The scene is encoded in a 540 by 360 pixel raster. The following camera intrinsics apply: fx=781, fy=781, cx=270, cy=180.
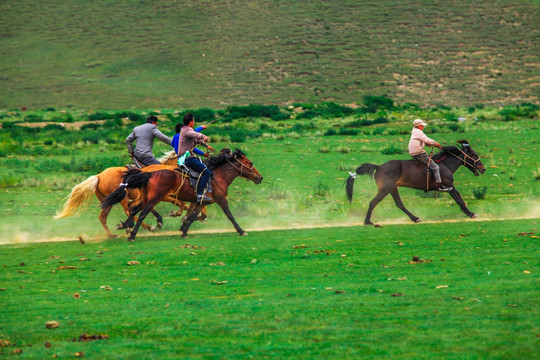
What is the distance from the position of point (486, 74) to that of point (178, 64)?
98.3ft

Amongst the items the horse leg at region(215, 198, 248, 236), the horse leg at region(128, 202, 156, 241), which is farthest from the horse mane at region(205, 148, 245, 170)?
the horse leg at region(128, 202, 156, 241)

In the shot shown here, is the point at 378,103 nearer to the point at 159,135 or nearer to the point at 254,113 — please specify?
the point at 254,113

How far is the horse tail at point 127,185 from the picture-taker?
50.0 feet

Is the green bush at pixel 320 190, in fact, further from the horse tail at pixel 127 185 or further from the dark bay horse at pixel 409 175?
the horse tail at pixel 127 185

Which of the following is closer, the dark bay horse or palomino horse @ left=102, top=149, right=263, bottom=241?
palomino horse @ left=102, top=149, right=263, bottom=241

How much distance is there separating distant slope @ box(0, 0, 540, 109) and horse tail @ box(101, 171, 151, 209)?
171 ft

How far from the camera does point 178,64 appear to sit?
78000 millimetres

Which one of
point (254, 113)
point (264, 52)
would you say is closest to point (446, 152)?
point (254, 113)

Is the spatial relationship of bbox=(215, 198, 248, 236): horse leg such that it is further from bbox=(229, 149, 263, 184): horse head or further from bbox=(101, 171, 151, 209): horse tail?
bbox=(101, 171, 151, 209): horse tail

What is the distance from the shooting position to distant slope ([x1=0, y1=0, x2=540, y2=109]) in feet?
231

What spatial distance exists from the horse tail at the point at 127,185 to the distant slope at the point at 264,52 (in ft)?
171

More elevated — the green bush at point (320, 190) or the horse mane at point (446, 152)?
the horse mane at point (446, 152)

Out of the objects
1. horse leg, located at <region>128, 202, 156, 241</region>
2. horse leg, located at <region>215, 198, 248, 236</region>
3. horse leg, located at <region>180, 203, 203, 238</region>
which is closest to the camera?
horse leg, located at <region>128, 202, 156, 241</region>

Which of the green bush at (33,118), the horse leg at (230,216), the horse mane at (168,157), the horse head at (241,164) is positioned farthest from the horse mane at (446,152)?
the green bush at (33,118)
